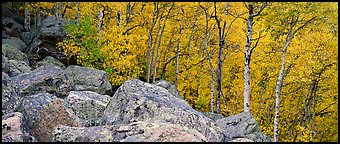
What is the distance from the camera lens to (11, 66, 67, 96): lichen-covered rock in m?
12.7

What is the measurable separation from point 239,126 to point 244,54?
680 cm

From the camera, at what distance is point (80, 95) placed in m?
11.6

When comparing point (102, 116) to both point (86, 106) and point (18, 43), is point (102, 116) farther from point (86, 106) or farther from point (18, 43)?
point (18, 43)

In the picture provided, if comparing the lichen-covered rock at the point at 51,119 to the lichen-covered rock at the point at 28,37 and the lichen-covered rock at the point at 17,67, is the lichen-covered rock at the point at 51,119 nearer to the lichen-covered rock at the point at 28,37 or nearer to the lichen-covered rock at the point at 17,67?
the lichen-covered rock at the point at 17,67

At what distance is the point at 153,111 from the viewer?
8711 mm

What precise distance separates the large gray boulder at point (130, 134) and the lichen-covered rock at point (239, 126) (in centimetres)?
834

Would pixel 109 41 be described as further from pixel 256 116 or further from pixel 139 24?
pixel 256 116

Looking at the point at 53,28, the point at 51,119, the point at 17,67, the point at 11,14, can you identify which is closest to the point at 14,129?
the point at 51,119

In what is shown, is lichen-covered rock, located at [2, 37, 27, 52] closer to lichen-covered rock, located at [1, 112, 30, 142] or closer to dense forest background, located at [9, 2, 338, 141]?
dense forest background, located at [9, 2, 338, 141]

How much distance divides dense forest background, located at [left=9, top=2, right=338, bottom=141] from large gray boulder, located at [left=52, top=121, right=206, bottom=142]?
13.6 metres

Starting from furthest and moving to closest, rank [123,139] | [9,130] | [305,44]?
[305,44] → [9,130] → [123,139]

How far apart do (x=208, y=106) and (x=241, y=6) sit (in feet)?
30.0

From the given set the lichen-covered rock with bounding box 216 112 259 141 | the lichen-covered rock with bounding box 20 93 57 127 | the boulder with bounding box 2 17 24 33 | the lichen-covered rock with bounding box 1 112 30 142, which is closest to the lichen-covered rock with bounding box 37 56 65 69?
the boulder with bounding box 2 17 24 33

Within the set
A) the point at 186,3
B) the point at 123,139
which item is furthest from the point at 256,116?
the point at 123,139
